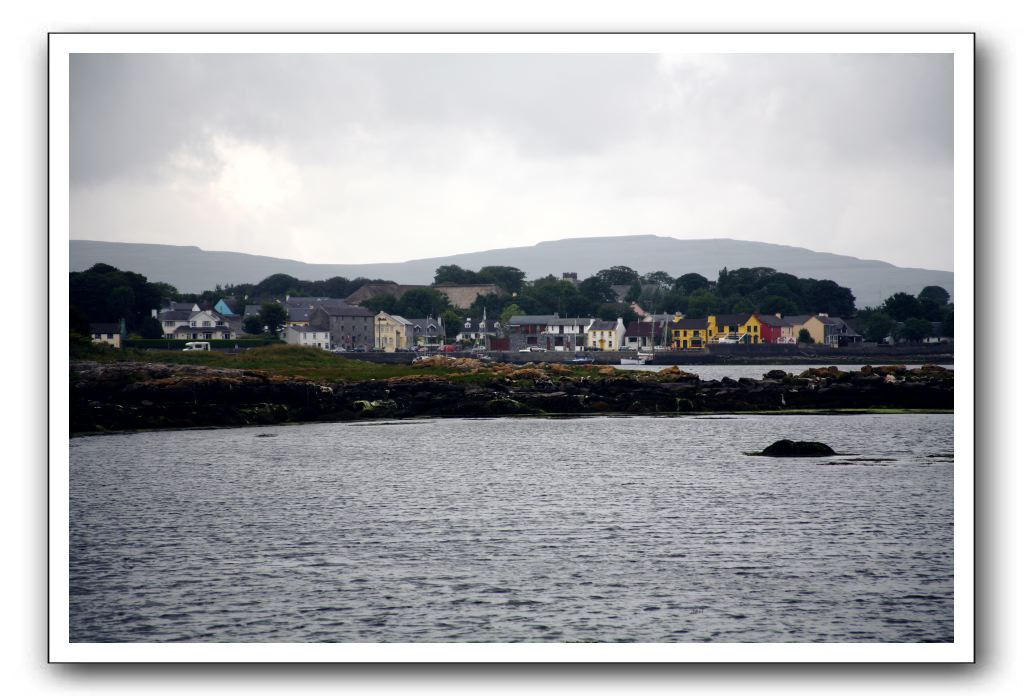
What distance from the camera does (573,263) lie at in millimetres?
12188

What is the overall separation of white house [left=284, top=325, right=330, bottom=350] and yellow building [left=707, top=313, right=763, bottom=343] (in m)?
8.16

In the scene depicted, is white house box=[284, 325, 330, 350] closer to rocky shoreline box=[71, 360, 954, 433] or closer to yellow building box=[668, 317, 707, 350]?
rocky shoreline box=[71, 360, 954, 433]

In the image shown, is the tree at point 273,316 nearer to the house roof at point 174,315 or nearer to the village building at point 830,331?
the house roof at point 174,315

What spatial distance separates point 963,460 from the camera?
7383mm

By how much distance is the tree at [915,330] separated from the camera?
31.6ft

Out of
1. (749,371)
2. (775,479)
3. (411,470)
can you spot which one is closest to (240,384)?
(411,470)

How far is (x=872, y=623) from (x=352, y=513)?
6109 mm

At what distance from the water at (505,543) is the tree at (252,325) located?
1.99 metres

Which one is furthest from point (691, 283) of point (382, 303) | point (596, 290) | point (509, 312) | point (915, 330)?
point (509, 312)

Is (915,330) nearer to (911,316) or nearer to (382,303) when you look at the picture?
(911,316)

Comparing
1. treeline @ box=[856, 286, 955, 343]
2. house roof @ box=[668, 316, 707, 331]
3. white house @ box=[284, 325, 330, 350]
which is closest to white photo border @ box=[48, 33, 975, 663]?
treeline @ box=[856, 286, 955, 343]

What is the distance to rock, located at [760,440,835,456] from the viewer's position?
15.1 meters

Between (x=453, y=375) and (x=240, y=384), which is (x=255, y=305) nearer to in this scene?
(x=240, y=384)

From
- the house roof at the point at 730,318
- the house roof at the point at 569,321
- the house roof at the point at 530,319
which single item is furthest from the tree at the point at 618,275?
the house roof at the point at 569,321
